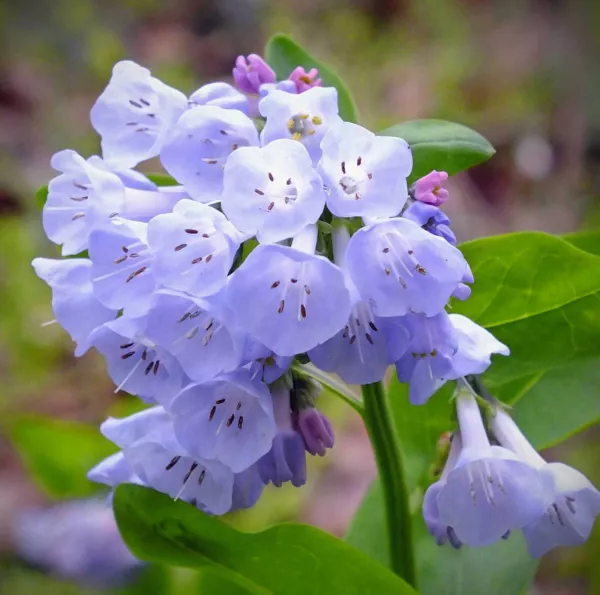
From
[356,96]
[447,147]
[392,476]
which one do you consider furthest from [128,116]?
[356,96]

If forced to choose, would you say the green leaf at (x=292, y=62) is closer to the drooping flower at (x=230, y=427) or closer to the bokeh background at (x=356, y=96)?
the drooping flower at (x=230, y=427)

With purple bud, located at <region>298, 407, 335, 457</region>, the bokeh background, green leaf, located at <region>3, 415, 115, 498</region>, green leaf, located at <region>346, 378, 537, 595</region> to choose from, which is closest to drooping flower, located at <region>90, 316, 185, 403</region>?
purple bud, located at <region>298, 407, 335, 457</region>

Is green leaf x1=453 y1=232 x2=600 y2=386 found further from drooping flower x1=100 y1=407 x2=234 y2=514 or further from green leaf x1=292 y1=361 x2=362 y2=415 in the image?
drooping flower x1=100 y1=407 x2=234 y2=514

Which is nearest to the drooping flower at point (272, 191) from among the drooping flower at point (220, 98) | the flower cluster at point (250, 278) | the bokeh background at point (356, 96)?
the flower cluster at point (250, 278)

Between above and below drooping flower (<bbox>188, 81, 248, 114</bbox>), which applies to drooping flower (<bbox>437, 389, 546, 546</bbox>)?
below

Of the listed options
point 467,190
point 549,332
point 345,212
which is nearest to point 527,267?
point 549,332

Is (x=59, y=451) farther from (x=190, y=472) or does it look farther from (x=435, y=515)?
(x=435, y=515)

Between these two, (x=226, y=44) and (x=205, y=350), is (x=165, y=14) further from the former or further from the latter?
(x=205, y=350)
